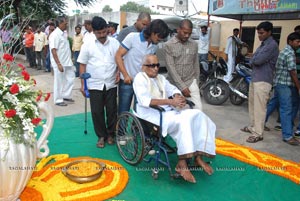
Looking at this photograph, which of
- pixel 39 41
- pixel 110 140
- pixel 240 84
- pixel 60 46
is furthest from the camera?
pixel 39 41

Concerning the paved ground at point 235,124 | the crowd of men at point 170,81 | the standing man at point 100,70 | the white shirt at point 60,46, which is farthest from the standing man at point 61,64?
the standing man at point 100,70

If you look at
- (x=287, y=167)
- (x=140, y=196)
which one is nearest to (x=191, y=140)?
(x=140, y=196)

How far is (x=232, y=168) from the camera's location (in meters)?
3.13

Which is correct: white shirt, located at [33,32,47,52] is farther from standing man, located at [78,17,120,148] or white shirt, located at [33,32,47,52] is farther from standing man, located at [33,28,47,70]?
standing man, located at [78,17,120,148]

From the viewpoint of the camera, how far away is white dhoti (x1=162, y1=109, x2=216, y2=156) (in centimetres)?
259

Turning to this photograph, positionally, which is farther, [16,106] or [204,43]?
[204,43]

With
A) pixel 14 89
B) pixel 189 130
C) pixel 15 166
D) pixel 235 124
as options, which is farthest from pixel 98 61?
pixel 235 124

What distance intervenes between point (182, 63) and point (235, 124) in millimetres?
1868

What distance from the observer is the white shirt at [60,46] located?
498 cm

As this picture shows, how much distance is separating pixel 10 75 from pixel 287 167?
9.50 feet

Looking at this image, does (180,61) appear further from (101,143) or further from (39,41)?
(39,41)

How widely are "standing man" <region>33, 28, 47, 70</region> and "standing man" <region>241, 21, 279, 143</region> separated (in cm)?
742

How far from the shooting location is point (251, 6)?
5.40m

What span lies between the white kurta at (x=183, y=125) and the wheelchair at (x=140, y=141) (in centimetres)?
7
